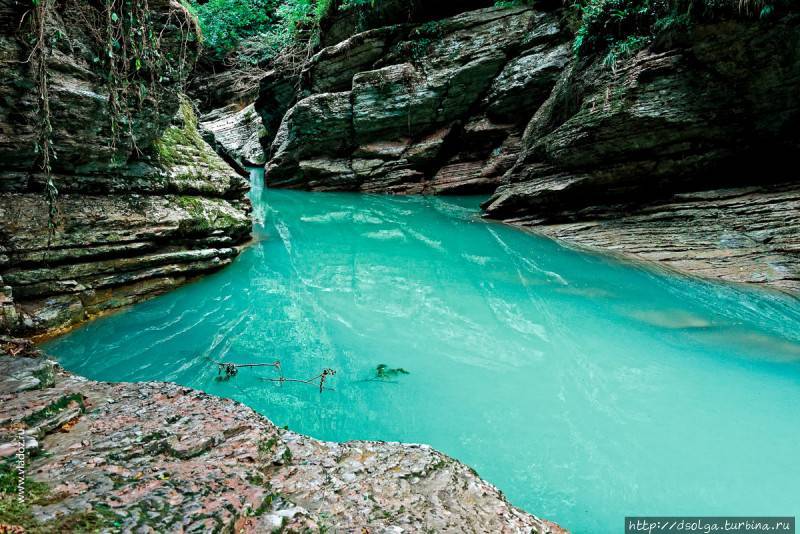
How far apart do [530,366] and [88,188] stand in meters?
5.41

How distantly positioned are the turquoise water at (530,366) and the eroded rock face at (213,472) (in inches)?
25.3

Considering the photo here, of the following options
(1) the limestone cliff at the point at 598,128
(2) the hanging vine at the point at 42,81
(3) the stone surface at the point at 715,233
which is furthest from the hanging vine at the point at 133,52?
(3) the stone surface at the point at 715,233

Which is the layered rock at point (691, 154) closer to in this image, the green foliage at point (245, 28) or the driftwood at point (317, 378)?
the driftwood at point (317, 378)

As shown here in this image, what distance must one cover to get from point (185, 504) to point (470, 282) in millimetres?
4608

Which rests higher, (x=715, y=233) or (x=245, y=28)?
(x=245, y=28)

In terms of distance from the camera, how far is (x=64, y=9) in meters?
3.91

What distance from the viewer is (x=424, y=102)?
13.3 metres

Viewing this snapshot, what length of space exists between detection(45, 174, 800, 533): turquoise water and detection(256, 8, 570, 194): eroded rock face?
26.7 feet

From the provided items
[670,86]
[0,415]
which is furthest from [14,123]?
[670,86]

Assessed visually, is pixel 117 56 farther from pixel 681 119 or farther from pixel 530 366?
pixel 681 119

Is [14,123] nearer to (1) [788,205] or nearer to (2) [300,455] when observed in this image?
(2) [300,455]

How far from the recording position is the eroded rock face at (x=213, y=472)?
4.10 ft

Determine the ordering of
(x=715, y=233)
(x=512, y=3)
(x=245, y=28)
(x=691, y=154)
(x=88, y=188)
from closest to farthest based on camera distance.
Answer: (x=88, y=188), (x=715, y=233), (x=691, y=154), (x=512, y=3), (x=245, y=28)

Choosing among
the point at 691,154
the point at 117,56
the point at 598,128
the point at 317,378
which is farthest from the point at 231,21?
the point at 317,378
